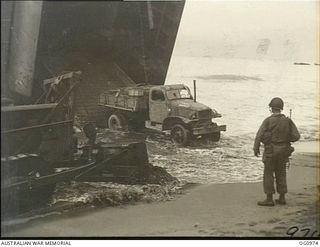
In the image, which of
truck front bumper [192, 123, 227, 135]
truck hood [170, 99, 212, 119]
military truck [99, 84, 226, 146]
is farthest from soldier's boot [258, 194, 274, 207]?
truck hood [170, 99, 212, 119]

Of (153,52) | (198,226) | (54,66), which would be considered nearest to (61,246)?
(198,226)

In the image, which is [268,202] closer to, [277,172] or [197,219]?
[277,172]

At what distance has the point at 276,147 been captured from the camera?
226 inches

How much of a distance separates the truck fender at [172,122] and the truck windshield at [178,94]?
0.80 metres

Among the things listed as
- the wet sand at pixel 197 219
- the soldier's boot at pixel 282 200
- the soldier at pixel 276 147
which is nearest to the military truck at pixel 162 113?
the wet sand at pixel 197 219

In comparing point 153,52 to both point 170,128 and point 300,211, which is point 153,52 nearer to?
point 170,128

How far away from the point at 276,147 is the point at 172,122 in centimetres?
402

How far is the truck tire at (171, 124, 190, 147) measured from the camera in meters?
8.80

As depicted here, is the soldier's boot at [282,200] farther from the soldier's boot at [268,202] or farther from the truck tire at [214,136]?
the truck tire at [214,136]

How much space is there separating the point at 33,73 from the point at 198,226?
3186 mm

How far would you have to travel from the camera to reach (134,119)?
8.97 metres

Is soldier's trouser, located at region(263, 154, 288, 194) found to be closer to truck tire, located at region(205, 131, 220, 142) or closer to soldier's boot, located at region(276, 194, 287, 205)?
soldier's boot, located at region(276, 194, 287, 205)

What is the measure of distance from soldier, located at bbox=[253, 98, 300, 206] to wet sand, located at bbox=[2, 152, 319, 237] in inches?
8.9

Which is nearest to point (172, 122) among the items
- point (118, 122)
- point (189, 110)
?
point (189, 110)
